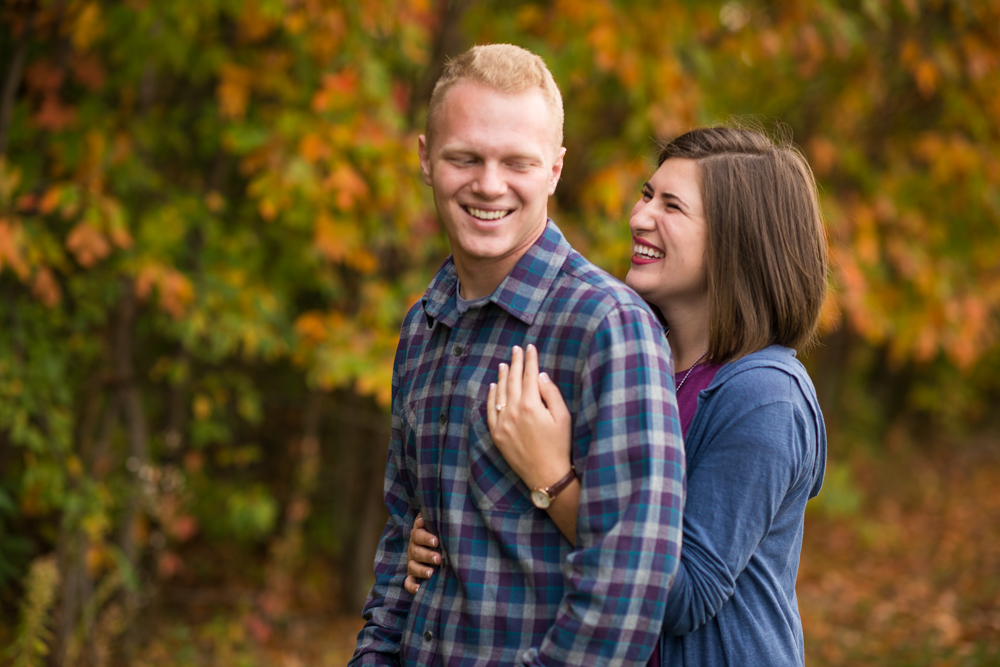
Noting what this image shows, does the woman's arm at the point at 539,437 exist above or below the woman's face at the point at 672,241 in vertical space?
below

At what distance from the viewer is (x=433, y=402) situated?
1.65 metres

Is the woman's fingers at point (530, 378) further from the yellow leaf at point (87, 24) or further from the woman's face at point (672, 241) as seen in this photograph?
the yellow leaf at point (87, 24)

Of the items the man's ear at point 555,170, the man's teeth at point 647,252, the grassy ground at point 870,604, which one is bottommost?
the grassy ground at point 870,604

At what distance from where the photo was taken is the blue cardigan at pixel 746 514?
1446 mm

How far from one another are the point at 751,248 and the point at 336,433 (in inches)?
207

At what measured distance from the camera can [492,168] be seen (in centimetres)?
150

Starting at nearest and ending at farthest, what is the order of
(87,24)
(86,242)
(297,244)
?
(86,242), (87,24), (297,244)

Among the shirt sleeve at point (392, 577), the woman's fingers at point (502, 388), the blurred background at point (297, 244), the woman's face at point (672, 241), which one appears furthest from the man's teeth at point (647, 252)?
the blurred background at point (297, 244)

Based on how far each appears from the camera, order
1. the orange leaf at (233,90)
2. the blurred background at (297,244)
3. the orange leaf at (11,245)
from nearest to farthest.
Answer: the orange leaf at (11,245), the blurred background at (297,244), the orange leaf at (233,90)

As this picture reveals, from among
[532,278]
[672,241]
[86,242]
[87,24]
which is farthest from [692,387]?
[87,24]

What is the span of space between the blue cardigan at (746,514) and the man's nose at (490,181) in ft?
1.75

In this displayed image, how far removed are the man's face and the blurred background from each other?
83.8 inches

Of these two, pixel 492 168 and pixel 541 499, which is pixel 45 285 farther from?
pixel 541 499

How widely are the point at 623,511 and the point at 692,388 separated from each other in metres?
0.44
